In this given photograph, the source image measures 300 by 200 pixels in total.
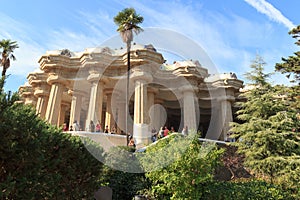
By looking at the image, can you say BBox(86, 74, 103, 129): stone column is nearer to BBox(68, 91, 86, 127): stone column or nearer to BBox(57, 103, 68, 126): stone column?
BBox(68, 91, 86, 127): stone column

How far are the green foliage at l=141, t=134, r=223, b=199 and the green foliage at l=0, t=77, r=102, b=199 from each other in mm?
4185

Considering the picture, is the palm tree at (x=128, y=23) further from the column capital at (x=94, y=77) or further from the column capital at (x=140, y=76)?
the column capital at (x=94, y=77)

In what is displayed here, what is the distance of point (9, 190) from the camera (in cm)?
657

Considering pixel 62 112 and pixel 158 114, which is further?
pixel 62 112

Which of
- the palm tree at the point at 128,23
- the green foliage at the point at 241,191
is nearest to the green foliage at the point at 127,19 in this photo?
the palm tree at the point at 128,23

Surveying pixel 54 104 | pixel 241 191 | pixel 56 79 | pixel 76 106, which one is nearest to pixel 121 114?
pixel 76 106

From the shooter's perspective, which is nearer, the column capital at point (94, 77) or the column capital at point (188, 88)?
the column capital at point (94, 77)

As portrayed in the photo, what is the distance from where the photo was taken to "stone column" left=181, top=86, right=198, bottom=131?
2945 centimetres

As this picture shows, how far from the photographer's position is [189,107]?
99.5 ft

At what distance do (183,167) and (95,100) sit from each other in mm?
17834

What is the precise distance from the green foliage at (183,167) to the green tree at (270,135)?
5568 mm

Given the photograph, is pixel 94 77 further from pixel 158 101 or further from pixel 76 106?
pixel 158 101

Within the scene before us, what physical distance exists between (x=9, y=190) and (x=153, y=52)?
23.4m

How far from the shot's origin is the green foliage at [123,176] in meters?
15.2
